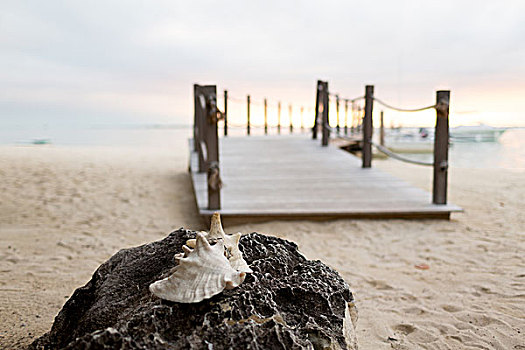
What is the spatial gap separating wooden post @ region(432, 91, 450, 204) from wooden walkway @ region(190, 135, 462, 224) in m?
0.16

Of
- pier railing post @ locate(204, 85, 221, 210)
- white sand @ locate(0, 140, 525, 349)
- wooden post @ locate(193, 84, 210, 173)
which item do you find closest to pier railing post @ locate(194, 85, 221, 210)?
pier railing post @ locate(204, 85, 221, 210)

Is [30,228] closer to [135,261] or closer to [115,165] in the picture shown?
[135,261]

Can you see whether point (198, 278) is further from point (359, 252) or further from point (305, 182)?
point (305, 182)

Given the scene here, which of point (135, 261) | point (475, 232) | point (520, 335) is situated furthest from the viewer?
point (475, 232)

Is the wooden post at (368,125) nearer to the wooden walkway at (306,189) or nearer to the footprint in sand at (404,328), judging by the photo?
the wooden walkway at (306,189)

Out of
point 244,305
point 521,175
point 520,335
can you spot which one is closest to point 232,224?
point 520,335

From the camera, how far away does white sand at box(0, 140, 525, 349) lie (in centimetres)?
217

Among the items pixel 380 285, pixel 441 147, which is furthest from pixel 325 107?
pixel 380 285

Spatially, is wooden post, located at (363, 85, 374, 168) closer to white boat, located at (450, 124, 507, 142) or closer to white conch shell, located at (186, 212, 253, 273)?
white boat, located at (450, 124, 507, 142)

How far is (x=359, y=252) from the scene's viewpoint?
3.53m

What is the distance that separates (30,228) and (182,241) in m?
3.23

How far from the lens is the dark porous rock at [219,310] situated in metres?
1.19

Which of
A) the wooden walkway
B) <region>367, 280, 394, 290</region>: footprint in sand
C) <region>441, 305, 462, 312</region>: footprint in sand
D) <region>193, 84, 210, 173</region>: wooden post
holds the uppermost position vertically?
<region>193, 84, 210, 173</region>: wooden post

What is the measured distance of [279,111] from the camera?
12.8m
